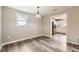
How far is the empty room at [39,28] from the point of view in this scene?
4.07 ft

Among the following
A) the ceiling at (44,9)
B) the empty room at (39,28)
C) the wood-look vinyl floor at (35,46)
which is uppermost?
the ceiling at (44,9)

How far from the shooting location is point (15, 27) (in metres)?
1.30

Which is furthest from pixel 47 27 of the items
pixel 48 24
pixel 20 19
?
pixel 20 19

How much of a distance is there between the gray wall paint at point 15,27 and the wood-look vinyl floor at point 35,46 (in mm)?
88

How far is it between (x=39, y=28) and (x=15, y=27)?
40 cm

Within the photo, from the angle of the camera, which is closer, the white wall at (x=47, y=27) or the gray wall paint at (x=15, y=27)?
the gray wall paint at (x=15, y=27)

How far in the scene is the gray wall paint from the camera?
4.04 feet

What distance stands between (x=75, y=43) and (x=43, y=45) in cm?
51

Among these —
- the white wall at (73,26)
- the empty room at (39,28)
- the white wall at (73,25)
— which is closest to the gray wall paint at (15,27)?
Result: the empty room at (39,28)

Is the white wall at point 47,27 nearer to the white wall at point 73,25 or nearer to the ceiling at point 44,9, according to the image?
the white wall at point 73,25

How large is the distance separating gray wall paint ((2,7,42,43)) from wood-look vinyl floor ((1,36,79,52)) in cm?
9

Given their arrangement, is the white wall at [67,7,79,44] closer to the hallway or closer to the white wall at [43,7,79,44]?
the white wall at [43,7,79,44]

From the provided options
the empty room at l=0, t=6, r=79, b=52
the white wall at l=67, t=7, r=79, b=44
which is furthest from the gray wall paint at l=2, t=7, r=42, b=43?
the white wall at l=67, t=7, r=79, b=44
